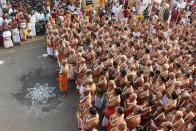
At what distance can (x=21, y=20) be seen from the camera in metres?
17.2

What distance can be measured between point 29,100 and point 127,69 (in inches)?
156

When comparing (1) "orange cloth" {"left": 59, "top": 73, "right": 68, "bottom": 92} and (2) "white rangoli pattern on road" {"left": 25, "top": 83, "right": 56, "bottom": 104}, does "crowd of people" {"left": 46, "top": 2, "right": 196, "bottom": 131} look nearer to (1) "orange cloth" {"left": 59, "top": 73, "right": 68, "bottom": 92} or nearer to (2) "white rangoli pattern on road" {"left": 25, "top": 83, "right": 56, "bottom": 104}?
(1) "orange cloth" {"left": 59, "top": 73, "right": 68, "bottom": 92}

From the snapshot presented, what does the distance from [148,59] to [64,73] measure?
3519 mm

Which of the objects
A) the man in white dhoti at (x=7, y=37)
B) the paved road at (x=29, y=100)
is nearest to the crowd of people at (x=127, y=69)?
the paved road at (x=29, y=100)

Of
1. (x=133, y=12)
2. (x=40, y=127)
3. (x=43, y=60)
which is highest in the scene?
(x=133, y=12)

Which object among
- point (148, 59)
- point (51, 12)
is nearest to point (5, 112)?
point (148, 59)

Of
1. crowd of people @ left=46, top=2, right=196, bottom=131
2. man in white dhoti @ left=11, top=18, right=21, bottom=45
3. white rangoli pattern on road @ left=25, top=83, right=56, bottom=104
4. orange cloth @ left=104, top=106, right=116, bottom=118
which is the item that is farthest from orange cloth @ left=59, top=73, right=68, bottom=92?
man in white dhoti @ left=11, top=18, right=21, bottom=45

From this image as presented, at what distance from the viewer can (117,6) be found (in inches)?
852

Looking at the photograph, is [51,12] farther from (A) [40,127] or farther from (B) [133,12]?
(A) [40,127]

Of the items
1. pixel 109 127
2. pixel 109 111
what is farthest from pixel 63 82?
pixel 109 127

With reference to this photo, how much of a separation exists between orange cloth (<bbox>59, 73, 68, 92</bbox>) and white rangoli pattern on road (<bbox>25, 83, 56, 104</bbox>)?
44 centimetres

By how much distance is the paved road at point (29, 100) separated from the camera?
1137cm

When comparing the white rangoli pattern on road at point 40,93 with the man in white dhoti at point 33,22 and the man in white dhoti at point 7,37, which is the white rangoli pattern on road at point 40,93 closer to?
the man in white dhoti at point 7,37

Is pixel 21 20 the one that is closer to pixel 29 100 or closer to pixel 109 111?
pixel 29 100
